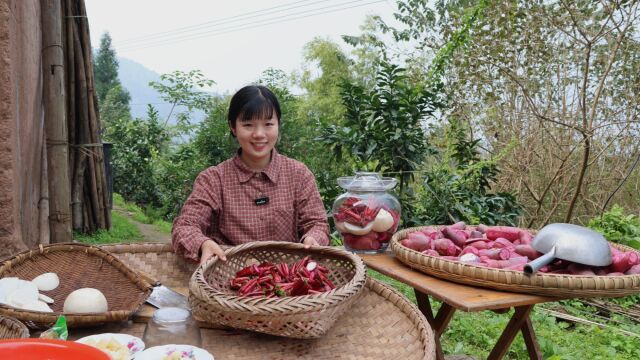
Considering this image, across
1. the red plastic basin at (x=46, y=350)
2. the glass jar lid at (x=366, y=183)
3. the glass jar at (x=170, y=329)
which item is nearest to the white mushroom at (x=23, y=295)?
the glass jar at (x=170, y=329)

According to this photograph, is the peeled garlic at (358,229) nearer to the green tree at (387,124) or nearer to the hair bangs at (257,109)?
the hair bangs at (257,109)

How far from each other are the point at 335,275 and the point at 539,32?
4285mm

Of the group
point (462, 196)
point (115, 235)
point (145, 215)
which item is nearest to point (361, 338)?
point (462, 196)

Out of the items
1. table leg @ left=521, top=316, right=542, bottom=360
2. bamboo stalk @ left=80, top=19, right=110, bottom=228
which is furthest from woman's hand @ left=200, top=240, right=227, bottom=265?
bamboo stalk @ left=80, top=19, right=110, bottom=228

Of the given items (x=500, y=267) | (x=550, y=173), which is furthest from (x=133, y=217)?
(x=500, y=267)

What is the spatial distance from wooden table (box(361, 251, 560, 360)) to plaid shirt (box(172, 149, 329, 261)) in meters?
0.38

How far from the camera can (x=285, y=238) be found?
2195 mm

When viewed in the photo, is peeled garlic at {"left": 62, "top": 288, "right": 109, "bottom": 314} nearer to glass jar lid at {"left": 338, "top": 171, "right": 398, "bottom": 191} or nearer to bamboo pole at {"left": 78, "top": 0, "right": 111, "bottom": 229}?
glass jar lid at {"left": 338, "top": 171, "right": 398, "bottom": 191}

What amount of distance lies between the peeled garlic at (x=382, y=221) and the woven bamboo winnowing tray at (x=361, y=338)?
341 millimetres

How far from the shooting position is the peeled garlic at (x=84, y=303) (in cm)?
134

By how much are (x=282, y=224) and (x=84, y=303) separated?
94 centimetres

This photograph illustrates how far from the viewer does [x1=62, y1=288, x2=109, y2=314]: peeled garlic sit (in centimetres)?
134

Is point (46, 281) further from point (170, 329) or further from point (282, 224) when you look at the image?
point (282, 224)

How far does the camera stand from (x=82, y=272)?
1610 mm
